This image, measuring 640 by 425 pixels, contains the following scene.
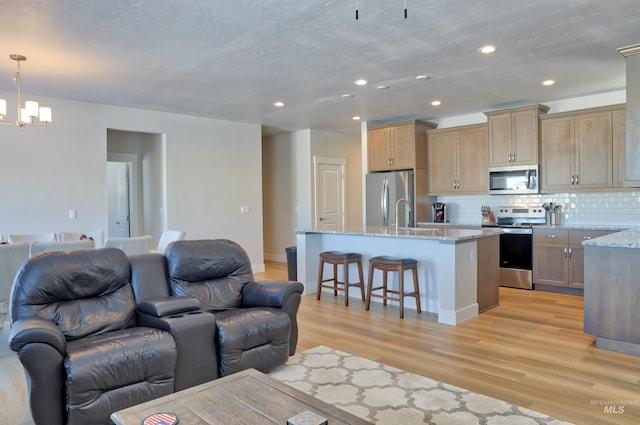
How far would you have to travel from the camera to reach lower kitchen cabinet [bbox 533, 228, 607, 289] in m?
5.71

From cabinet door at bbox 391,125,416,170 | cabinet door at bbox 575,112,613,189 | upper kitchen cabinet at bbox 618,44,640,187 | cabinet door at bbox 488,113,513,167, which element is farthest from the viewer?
cabinet door at bbox 391,125,416,170

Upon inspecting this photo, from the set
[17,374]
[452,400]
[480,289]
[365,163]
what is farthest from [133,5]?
[365,163]

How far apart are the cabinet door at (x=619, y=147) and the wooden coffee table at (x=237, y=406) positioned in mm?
5482

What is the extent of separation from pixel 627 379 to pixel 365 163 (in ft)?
18.1

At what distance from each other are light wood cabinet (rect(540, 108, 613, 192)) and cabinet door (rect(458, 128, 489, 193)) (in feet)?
2.76

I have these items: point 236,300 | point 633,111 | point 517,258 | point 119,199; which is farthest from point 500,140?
point 119,199

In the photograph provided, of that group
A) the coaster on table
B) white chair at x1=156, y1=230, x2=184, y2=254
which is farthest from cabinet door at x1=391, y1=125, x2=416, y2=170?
the coaster on table

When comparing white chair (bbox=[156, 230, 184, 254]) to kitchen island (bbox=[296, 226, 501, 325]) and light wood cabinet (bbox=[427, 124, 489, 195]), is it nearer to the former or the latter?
kitchen island (bbox=[296, 226, 501, 325])

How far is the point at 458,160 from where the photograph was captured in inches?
279

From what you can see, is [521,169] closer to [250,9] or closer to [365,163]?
[365,163]

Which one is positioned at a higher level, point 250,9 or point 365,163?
point 250,9

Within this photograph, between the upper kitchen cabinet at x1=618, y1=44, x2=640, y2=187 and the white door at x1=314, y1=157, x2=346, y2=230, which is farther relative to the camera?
the white door at x1=314, y1=157, x2=346, y2=230

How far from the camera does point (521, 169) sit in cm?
634

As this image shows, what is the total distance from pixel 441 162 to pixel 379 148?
1.11m
